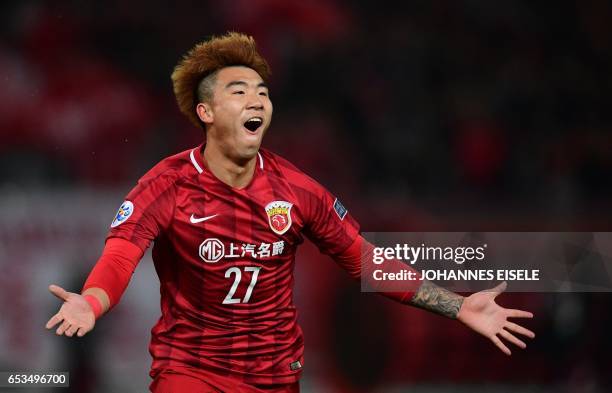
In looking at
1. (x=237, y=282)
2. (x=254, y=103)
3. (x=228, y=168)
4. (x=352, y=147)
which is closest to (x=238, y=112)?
(x=254, y=103)

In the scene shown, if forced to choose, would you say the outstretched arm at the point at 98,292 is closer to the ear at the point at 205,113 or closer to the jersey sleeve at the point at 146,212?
the jersey sleeve at the point at 146,212

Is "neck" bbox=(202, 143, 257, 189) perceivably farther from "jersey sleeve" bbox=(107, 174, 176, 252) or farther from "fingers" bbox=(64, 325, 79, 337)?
"fingers" bbox=(64, 325, 79, 337)

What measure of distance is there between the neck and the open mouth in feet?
0.46

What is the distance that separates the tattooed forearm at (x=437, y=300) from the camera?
3.92 m

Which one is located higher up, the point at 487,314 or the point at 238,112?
the point at 238,112

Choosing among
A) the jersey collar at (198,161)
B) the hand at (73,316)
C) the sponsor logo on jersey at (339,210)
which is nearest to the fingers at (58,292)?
the hand at (73,316)

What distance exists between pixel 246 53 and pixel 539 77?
2.97m

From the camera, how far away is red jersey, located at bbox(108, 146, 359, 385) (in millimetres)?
3717

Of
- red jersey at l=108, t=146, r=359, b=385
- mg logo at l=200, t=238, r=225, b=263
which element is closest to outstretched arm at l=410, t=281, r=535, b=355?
red jersey at l=108, t=146, r=359, b=385

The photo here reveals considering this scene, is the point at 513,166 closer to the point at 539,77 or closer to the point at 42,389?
the point at 539,77

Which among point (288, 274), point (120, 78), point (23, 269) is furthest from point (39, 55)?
point (288, 274)

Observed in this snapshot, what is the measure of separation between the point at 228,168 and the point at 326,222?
473mm

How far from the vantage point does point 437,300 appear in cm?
395

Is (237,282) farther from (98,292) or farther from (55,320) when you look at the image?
(55,320)
